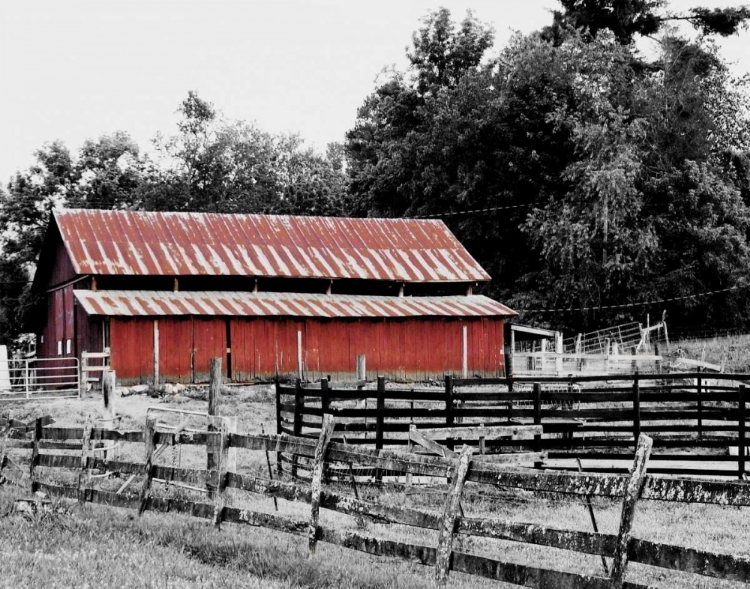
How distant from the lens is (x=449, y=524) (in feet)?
25.5

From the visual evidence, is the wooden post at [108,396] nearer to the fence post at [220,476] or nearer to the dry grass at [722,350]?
the fence post at [220,476]

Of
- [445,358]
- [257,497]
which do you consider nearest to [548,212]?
[445,358]

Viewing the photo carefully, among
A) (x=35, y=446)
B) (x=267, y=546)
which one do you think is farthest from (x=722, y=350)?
(x=267, y=546)

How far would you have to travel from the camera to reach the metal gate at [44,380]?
1244 inches

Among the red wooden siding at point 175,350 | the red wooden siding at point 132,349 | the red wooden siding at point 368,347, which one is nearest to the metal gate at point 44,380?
the red wooden siding at point 132,349

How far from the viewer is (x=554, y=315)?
175 ft

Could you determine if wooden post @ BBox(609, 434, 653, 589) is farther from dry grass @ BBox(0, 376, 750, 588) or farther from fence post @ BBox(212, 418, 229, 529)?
fence post @ BBox(212, 418, 229, 529)

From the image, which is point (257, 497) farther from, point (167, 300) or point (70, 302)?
point (70, 302)

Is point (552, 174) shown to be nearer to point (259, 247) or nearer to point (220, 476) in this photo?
point (259, 247)

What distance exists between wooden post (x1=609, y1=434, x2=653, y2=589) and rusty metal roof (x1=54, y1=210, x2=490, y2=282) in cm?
3213

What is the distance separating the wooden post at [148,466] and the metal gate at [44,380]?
20151 mm

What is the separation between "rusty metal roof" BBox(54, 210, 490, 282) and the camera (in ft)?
125

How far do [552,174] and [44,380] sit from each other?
29.7m

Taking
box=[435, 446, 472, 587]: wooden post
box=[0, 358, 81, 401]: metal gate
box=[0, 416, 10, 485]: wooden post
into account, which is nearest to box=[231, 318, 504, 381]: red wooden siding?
box=[0, 358, 81, 401]: metal gate
